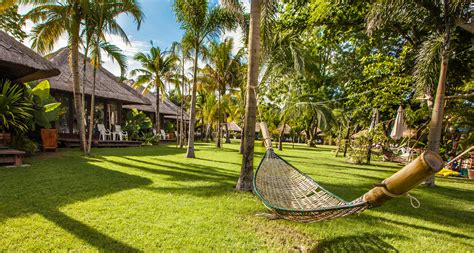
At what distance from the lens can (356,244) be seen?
273 cm

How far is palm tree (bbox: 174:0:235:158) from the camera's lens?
8.76 meters

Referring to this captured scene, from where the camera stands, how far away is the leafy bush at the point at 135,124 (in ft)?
50.7

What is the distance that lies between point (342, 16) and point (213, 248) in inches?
336

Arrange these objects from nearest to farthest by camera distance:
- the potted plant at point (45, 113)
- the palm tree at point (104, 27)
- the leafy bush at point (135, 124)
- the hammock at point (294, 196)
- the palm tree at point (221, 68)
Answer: the hammock at point (294, 196)
the palm tree at point (104, 27)
the potted plant at point (45, 113)
the leafy bush at point (135, 124)
the palm tree at point (221, 68)

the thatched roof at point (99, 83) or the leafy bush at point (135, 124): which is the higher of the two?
the thatched roof at point (99, 83)

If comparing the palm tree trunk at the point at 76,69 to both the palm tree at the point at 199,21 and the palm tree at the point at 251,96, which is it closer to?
the palm tree at the point at 199,21

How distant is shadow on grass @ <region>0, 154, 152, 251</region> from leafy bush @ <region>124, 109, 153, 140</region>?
897cm

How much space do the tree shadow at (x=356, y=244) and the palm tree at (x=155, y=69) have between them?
15968 mm

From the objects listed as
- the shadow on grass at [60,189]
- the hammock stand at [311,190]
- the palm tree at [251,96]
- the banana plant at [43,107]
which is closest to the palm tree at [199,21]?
the shadow on grass at [60,189]

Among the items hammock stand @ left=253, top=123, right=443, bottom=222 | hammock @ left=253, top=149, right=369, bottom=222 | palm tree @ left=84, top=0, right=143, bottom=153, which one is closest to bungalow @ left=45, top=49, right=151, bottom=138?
palm tree @ left=84, top=0, right=143, bottom=153

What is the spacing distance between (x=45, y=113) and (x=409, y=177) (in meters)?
10.6

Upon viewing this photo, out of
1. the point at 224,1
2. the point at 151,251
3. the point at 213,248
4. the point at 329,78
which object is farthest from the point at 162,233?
the point at 329,78

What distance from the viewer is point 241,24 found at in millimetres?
8266

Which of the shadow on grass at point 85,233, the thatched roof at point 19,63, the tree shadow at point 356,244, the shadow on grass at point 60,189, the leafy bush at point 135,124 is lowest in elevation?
the tree shadow at point 356,244
